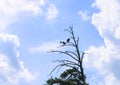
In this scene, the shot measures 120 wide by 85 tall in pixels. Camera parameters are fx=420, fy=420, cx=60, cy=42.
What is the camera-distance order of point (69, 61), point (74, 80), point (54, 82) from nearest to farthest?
point (69, 61)
point (74, 80)
point (54, 82)

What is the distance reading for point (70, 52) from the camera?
2991 cm

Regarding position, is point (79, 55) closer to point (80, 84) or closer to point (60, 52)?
point (60, 52)

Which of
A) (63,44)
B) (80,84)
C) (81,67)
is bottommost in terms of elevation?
(81,67)

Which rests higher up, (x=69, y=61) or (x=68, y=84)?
(x=68, y=84)

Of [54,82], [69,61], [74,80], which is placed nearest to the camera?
[69,61]

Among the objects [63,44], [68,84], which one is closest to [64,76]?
[68,84]

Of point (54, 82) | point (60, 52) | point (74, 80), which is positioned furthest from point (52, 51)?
point (54, 82)

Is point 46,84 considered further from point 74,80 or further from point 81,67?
point 81,67

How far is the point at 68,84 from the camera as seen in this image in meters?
59.2

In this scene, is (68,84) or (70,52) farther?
(68,84)

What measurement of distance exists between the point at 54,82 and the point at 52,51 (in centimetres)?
3196

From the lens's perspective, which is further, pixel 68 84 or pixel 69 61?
pixel 68 84

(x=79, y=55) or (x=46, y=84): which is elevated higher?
(x=46, y=84)

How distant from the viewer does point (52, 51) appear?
98.9 ft
